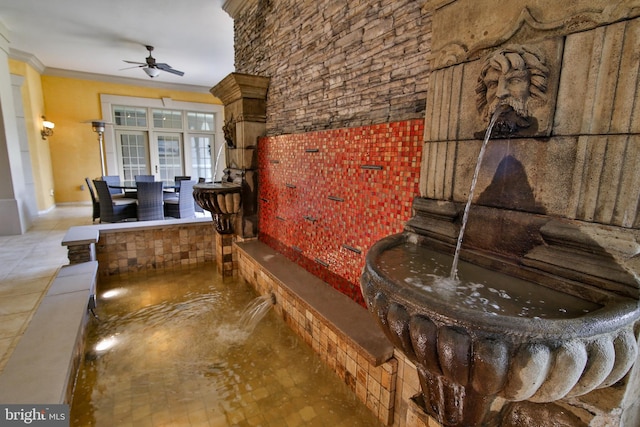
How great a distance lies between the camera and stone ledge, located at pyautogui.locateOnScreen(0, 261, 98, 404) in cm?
152

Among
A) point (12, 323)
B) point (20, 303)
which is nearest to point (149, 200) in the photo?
point (20, 303)

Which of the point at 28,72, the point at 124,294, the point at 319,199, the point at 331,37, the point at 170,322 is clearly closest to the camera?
the point at 331,37

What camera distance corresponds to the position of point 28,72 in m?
5.98

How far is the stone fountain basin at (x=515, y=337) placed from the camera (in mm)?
745

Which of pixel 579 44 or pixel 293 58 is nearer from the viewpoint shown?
pixel 579 44

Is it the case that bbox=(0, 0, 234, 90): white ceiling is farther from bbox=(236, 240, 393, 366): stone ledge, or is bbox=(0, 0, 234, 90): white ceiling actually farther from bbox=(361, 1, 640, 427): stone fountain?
bbox=(361, 1, 640, 427): stone fountain

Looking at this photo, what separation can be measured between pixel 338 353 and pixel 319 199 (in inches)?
45.3

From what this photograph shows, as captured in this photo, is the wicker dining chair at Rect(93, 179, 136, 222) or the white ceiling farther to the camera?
the wicker dining chair at Rect(93, 179, 136, 222)

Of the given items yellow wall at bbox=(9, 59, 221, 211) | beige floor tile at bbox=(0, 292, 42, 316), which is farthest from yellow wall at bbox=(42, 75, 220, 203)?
beige floor tile at bbox=(0, 292, 42, 316)

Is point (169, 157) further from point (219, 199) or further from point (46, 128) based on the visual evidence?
point (219, 199)

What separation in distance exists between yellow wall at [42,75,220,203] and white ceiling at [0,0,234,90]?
15.2 inches

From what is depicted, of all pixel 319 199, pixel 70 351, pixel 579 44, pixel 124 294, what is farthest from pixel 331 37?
pixel 124 294

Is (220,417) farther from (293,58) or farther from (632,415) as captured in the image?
(293,58)

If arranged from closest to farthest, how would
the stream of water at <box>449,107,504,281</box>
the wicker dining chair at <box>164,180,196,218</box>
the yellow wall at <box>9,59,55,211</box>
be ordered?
the stream of water at <box>449,107,504,281</box>, the wicker dining chair at <box>164,180,196,218</box>, the yellow wall at <box>9,59,55,211</box>
